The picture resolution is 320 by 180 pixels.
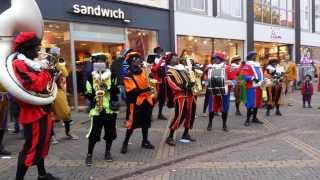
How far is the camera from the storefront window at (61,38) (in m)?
14.2

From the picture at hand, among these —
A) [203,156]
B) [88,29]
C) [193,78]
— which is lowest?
[203,156]

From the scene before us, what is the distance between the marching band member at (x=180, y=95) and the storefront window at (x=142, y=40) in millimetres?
8417

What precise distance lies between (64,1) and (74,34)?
1071mm

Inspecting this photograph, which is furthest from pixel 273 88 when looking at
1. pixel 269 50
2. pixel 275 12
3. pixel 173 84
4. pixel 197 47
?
pixel 275 12

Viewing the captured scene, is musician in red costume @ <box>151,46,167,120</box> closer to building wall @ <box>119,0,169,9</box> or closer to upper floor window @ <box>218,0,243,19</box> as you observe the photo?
building wall @ <box>119,0,169,9</box>

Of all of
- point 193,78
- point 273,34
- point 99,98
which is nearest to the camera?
point 99,98

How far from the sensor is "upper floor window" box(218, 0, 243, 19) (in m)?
22.7

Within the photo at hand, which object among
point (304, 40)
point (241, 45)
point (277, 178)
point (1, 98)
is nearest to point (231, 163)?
point (277, 178)

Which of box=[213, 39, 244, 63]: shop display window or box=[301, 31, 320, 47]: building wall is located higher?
box=[301, 31, 320, 47]: building wall

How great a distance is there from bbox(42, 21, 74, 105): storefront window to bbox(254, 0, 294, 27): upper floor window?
13587mm

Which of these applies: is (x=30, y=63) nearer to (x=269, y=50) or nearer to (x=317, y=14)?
(x=269, y=50)

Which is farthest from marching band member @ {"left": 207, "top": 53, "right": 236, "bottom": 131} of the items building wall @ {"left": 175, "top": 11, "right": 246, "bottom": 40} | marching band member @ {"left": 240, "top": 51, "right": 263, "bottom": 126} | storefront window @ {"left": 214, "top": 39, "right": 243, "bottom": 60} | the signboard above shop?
the signboard above shop

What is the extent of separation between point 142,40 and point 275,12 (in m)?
12.6

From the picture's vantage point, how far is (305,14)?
104ft
